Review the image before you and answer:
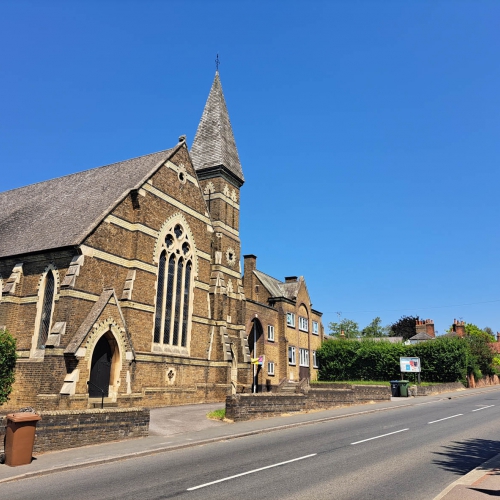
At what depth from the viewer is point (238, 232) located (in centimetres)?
3284

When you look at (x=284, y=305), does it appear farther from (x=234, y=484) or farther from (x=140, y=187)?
(x=234, y=484)

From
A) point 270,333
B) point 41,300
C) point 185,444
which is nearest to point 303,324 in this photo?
point 270,333

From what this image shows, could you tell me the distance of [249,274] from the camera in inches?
1790

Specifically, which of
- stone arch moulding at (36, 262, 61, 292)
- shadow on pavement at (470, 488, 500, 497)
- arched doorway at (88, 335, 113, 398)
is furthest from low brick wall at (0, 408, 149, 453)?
shadow on pavement at (470, 488, 500, 497)

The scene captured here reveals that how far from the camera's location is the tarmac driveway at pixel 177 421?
16.2 meters

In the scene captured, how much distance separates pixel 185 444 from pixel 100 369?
24.6 ft

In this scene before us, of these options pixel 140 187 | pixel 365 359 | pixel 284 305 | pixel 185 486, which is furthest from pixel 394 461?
pixel 365 359

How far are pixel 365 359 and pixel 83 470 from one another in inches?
1634

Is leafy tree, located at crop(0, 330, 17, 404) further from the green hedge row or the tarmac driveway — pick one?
the green hedge row

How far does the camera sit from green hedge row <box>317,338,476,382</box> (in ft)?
146

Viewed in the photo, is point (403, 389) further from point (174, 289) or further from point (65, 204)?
point (65, 204)

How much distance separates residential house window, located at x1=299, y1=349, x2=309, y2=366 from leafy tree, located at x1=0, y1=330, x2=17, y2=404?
3194 centimetres

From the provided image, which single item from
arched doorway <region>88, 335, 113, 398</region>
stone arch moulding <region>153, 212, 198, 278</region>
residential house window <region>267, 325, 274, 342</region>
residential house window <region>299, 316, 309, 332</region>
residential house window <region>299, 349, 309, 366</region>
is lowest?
arched doorway <region>88, 335, 113, 398</region>

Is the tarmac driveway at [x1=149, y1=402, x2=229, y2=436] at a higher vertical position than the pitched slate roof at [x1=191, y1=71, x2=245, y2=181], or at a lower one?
lower
